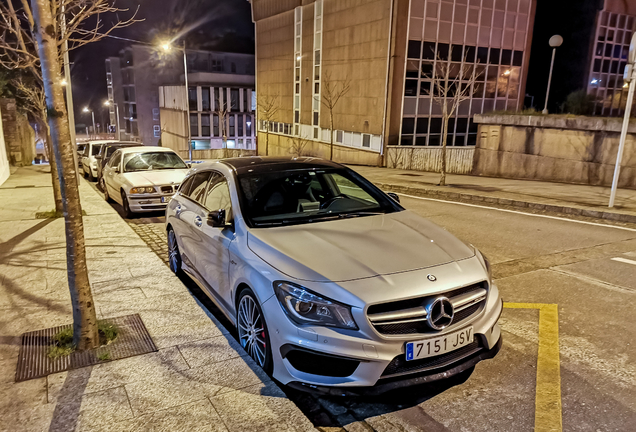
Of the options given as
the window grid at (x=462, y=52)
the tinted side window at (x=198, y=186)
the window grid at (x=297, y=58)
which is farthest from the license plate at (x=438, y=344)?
the window grid at (x=297, y=58)

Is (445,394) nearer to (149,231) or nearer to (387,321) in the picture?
(387,321)

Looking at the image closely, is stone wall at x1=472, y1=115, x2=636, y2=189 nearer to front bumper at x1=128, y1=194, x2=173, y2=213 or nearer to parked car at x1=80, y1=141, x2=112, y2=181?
front bumper at x1=128, y1=194, x2=173, y2=213

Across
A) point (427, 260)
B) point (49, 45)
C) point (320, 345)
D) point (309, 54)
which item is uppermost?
point (309, 54)

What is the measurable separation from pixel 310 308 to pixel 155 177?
8583 mm

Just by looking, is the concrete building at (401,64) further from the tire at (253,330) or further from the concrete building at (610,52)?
the tire at (253,330)

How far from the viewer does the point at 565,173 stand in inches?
625

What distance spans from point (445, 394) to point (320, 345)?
46.3 inches

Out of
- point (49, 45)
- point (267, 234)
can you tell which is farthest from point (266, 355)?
point (49, 45)

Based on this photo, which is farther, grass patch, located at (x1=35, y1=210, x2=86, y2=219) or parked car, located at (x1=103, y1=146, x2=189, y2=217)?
parked car, located at (x1=103, y1=146, x2=189, y2=217)

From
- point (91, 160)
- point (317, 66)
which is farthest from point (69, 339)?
point (317, 66)

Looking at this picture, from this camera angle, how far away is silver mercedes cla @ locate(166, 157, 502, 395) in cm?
304

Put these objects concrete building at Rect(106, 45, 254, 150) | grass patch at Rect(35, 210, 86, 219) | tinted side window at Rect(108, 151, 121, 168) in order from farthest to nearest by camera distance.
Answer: concrete building at Rect(106, 45, 254, 150) → tinted side window at Rect(108, 151, 121, 168) → grass patch at Rect(35, 210, 86, 219)

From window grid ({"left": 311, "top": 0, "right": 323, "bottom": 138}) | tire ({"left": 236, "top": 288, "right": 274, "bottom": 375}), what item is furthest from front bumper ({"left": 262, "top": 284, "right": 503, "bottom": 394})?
window grid ({"left": 311, "top": 0, "right": 323, "bottom": 138})

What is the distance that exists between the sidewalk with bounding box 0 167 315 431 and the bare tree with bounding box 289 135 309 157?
32.1m
